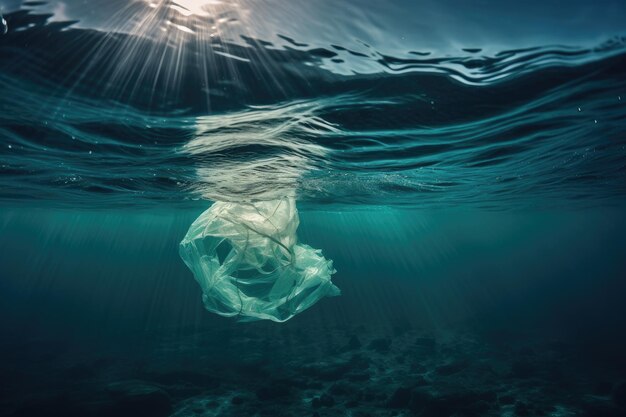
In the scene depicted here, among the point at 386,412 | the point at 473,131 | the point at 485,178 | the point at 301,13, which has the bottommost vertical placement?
the point at 386,412

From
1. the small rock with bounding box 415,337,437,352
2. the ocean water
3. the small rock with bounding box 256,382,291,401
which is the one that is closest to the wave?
the ocean water

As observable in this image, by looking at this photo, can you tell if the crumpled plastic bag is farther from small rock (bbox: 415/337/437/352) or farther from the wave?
small rock (bbox: 415/337/437/352)

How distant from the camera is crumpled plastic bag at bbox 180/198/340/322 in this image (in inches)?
379

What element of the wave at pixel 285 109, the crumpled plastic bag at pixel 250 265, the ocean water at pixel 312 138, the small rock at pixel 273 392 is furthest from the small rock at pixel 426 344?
the crumpled plastic bag at pixel 250 265

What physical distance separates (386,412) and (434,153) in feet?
32.1

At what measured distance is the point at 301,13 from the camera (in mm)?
4719

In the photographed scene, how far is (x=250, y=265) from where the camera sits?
33.1 feet

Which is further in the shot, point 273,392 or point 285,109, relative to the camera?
point 273,392

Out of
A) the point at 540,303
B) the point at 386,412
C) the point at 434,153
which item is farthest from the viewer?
the point at 540,303

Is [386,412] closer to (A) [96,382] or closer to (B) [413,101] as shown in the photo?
(B) [413,101]

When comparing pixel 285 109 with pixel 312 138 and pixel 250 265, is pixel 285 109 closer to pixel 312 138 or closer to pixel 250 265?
pixel 312 138

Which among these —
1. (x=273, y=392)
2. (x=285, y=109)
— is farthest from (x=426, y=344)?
(x=285, y=109)

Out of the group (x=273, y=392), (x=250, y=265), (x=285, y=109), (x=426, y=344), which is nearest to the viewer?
(x=285, y=109)

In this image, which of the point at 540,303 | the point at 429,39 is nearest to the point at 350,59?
the point at 429,39
